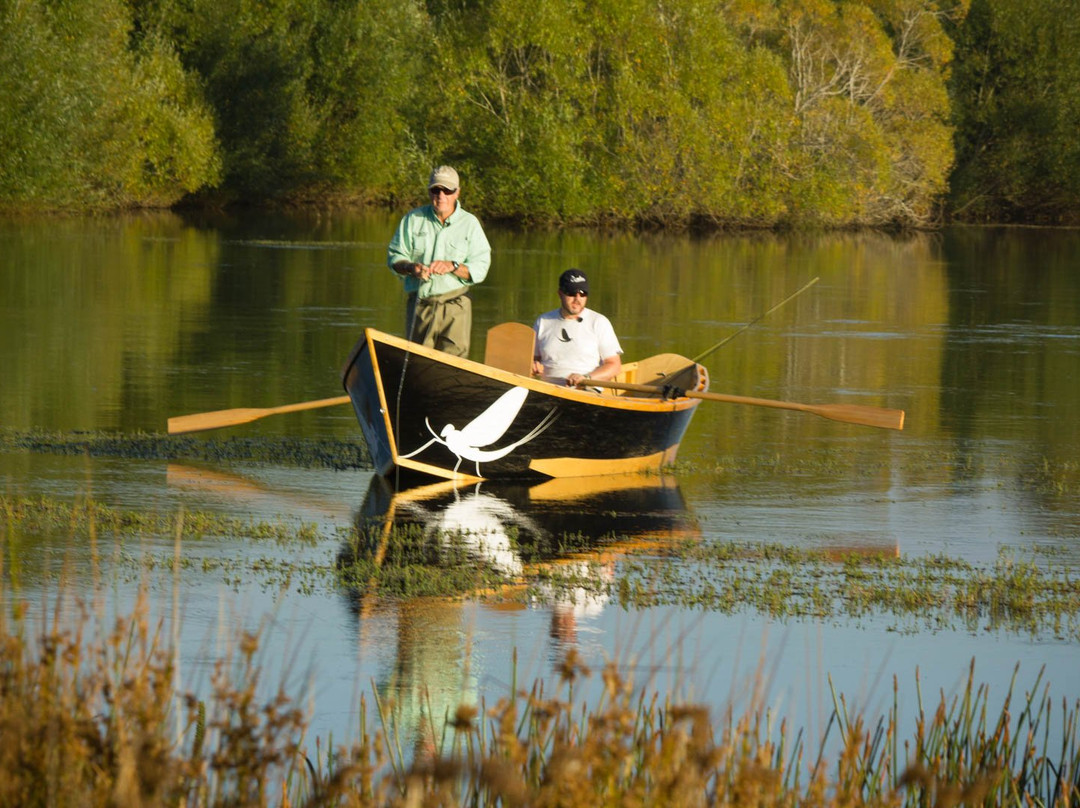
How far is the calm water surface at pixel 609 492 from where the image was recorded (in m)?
7.89

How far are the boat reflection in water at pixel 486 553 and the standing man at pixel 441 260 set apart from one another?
1202 millimetres

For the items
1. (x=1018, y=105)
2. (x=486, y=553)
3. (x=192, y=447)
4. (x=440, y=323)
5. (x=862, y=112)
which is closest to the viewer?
(x=486, y=553)

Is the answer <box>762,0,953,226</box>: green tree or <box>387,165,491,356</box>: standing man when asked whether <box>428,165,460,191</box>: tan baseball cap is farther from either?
<box>762,0,953,226</box>: green tree

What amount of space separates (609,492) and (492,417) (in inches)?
37.4

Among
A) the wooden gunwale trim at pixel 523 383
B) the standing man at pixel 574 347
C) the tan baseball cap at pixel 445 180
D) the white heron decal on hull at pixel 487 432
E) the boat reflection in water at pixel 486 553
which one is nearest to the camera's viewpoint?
the boat reflection in water at pixel 486 553

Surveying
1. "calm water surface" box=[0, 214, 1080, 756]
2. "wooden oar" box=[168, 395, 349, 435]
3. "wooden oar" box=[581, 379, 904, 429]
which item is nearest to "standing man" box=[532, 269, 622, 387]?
"wooden oar" box=[581, 379, 904, 429]

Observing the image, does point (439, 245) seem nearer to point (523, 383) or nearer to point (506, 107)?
point (523, 383)

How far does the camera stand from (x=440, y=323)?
42.8 ft

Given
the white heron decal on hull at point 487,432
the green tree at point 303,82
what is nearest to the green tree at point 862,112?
the green tree at point 303,82

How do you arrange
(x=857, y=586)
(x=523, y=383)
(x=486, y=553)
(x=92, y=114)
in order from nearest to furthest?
1. (x=857, y=586)
2. (x=486, y=553)
3. (x=523, y=383)
4. (x=92, y=114)

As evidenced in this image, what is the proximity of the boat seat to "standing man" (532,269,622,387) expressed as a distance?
0.83 feet

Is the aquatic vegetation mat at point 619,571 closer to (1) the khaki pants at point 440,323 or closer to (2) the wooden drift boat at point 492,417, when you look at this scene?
(2) the wooden drift boat at point 492,417

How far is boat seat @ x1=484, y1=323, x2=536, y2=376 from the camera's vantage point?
1305 centimetres

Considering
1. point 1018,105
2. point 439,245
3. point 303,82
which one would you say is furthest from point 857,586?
point 1018,105
